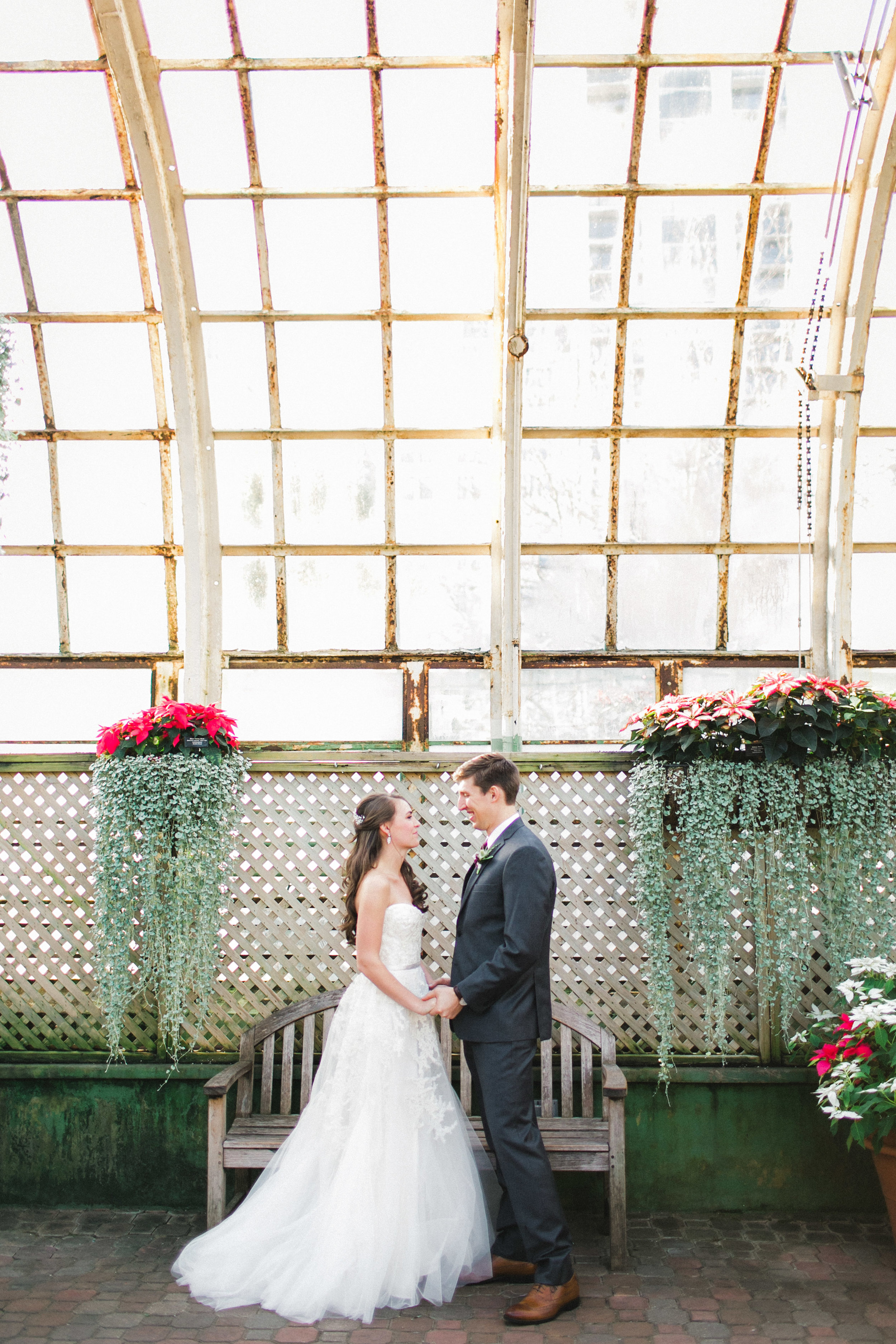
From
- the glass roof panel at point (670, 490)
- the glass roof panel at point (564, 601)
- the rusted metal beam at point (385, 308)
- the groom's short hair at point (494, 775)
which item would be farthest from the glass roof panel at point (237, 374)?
the groom's short hair at point (494, 775)

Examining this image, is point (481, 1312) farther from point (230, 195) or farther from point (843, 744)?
point (230, 195)

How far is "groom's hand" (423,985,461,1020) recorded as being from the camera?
10.4ft

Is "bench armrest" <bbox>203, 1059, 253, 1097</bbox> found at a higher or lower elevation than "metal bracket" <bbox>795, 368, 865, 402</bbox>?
lower

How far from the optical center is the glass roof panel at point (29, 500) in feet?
21.9

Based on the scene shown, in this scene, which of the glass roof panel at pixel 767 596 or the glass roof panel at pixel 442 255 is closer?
the glass roof panel at pixel 442 255

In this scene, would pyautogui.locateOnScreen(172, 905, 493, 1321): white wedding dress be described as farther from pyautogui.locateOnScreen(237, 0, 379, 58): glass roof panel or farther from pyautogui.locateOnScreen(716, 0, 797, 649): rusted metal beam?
pyautogui.locateOnScreen(237, 0, 379, 58): glass roof panel

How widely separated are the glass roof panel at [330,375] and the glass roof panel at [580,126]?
140cm

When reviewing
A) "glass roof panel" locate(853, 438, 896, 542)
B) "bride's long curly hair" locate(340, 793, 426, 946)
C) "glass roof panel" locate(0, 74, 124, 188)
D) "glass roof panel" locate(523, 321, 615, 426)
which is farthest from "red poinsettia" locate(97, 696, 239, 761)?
"glass roof panel" locate(853, 438, 896, 542)

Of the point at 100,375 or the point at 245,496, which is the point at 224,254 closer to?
the point at 100,375

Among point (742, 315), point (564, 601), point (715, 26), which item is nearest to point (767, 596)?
point (564, 601)

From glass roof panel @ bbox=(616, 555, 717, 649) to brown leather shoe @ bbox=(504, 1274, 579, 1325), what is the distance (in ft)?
13.9

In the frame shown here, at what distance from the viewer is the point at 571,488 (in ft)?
21.9

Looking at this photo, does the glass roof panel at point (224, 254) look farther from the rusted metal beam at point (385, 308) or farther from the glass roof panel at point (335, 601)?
the glass roof panel at point (335, 601)

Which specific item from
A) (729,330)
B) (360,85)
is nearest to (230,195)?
(360,85)
